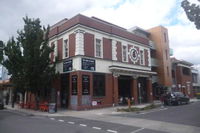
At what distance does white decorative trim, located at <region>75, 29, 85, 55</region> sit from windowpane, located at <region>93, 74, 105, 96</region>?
3073 millimetres

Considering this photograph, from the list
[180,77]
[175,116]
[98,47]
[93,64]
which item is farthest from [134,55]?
[180,77]

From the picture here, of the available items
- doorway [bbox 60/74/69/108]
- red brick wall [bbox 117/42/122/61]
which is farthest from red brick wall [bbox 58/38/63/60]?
red brick wall [bbox 117/42/122/61]

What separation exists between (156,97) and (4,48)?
82.8ft

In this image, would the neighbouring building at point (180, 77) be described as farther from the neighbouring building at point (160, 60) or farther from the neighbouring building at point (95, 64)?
the neighbouring building at point (95, 64)

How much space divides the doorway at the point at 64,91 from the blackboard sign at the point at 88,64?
3.16 m

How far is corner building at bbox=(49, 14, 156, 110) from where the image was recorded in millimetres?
19484

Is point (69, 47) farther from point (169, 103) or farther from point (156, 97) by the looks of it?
point (156, 97)

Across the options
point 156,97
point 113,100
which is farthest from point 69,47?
point 156,97

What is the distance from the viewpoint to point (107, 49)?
22.8m

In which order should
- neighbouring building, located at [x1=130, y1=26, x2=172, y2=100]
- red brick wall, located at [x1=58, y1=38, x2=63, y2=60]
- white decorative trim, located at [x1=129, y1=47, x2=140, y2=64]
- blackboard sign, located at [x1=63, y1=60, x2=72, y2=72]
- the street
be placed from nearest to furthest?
the street, blackboard sign, located at [x1=63, y1=60, x2=72, y2=72], red brick wall, located at [x1=58, y1=38, x2=63, y2=60], white decorative trim, located at [x1=129, y1=47, x2=140, y2=64], neighbouring building, located at [x1=130, y1=26, x2=172, y2=100]

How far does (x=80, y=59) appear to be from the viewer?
19.3 m

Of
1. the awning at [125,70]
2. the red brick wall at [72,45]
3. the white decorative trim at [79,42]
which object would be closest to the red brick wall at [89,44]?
the white decorative trim at [79,42]

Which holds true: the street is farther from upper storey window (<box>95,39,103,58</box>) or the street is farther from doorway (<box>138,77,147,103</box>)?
doorway (<box>138,77,147,103</box>)

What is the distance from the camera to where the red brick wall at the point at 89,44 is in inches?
799
